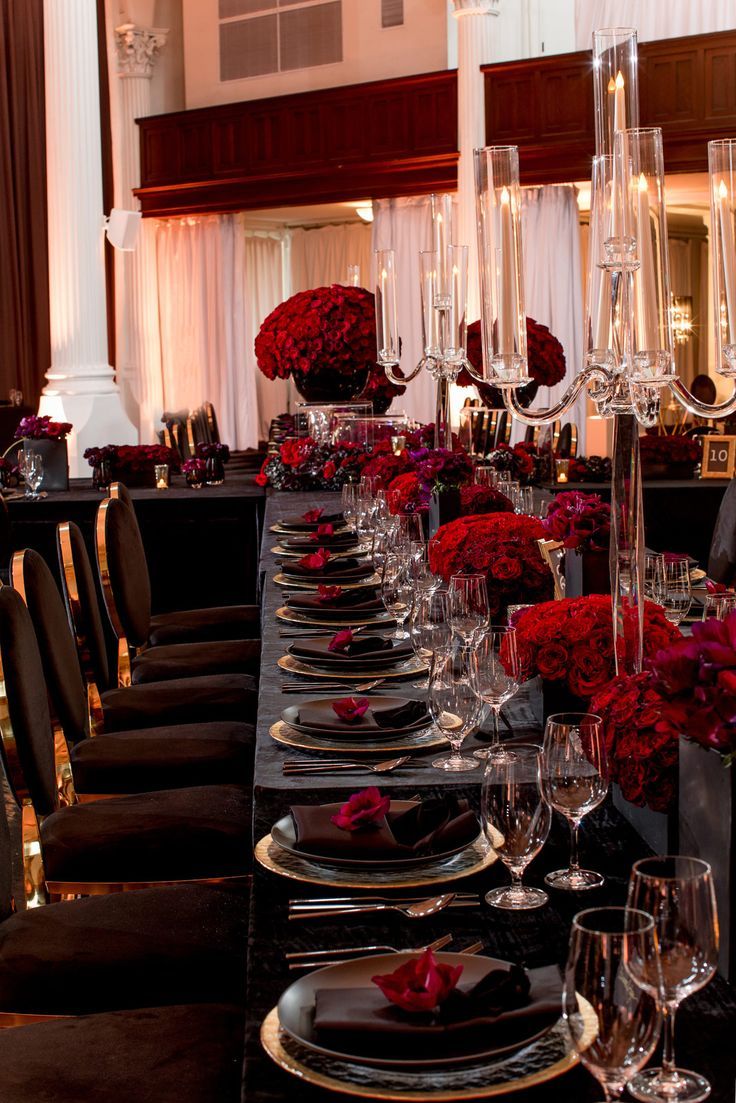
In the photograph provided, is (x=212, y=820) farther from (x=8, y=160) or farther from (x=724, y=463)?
(x=8, y=160)

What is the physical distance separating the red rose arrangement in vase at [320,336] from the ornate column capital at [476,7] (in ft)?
21.9

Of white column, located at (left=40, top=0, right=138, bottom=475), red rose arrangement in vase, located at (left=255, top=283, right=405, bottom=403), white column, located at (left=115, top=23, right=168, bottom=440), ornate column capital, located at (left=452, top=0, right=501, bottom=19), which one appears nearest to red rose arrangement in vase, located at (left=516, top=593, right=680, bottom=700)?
red rose arrangement in vase, located at (left=255, top=283, right=405, bottom=403)

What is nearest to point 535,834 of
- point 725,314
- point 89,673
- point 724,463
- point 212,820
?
point 725,314

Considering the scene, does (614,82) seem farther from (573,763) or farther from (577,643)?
(573,763)

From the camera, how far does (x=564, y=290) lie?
1227 cm

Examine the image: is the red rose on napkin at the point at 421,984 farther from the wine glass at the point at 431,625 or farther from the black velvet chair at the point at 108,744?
the black velvet chair at the point at 108,744

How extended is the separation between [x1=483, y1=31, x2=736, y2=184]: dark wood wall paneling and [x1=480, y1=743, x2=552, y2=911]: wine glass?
10553mm

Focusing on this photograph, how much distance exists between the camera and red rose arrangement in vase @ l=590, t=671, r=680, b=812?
1.52m

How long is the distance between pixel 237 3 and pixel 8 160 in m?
3.26

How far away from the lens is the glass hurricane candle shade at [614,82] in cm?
171

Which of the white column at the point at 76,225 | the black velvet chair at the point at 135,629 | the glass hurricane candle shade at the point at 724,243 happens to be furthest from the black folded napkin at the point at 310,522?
the white column at the point at 76,225

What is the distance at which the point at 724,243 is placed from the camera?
1779 millimetres

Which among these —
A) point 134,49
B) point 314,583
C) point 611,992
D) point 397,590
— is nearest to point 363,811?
point 611,992

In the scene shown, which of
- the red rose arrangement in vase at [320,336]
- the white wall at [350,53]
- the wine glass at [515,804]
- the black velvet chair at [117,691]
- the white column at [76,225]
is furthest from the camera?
the white wall at [350,53]
